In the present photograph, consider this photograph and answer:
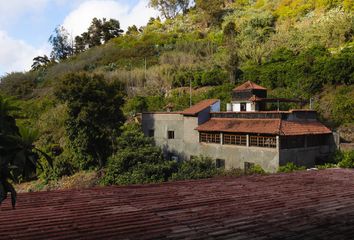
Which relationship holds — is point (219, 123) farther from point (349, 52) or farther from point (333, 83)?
point (349, 52)

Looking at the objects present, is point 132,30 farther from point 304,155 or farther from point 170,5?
point 304,155

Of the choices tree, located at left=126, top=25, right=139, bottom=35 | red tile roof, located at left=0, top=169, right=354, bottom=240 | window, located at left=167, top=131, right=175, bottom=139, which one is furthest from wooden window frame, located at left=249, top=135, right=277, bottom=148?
tree, located at left=126, top=25, right=139, bottom=35

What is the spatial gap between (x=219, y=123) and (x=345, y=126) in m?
8.39

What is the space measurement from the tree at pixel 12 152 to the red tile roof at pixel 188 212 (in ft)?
7.95

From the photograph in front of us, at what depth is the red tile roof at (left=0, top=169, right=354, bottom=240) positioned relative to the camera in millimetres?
6566

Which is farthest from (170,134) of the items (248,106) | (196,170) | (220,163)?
(196,170)

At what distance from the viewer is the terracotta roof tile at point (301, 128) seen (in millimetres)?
22000

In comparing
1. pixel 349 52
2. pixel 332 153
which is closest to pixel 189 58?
pixel 349 52

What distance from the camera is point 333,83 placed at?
30641mm

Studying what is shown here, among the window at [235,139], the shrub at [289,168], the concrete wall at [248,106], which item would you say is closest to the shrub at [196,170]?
the window at [235,139]

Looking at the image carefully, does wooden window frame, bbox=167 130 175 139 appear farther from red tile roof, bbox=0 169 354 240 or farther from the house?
red tile roof, bbox=0 169 354 240

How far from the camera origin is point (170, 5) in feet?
240

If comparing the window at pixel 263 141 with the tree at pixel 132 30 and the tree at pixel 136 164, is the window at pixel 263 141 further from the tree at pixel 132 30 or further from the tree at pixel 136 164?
the tree at pixel 132 30

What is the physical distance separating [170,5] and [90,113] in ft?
170
